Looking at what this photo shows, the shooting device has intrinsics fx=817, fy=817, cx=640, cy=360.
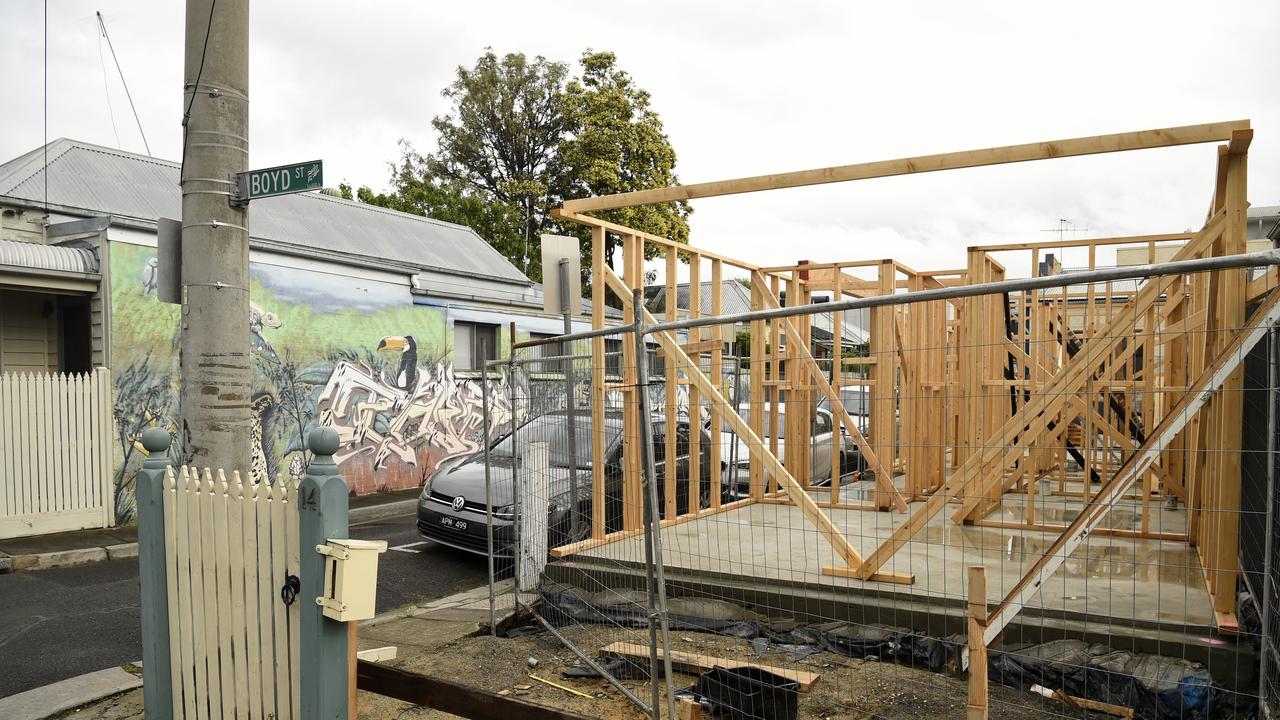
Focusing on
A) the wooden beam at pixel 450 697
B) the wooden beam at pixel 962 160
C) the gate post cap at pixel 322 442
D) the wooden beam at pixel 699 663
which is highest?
the wooden beam at pixel 962 160

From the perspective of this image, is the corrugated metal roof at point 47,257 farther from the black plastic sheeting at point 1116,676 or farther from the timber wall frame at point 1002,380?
the black plastic sheeting at point 1116,676

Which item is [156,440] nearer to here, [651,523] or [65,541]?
[651,523]

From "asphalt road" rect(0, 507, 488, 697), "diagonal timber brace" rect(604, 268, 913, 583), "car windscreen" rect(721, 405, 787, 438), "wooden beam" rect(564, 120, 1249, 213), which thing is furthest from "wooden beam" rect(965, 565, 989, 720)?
"car windscreen" rect(721, 405, 787, 438)

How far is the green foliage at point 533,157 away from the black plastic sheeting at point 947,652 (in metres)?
19.9

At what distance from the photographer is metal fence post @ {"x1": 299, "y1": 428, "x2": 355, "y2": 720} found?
3451 millimetres

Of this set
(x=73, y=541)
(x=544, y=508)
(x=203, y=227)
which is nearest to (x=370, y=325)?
(x=73, y=541)

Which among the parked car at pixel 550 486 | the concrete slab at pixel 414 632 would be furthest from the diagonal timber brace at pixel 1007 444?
the concrete slab at pixel 414 632

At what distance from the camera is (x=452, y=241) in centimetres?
1953

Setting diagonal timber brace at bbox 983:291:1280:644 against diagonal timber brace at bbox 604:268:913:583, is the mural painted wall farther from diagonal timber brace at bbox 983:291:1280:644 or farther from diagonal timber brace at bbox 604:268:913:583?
diagonal timber brace at bbox 983:291:1280:644

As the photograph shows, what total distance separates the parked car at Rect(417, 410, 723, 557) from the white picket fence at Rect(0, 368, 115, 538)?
14.4ft

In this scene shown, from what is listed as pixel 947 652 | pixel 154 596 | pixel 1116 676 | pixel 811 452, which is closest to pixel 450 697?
pixel 154 596

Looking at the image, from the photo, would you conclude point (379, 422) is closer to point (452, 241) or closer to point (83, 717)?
point (452, 241)

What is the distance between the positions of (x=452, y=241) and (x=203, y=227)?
1503cm

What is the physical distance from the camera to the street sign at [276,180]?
4.73 meters
